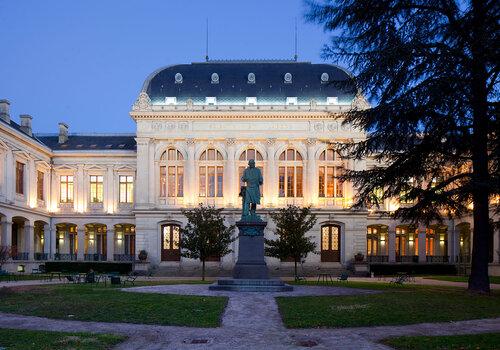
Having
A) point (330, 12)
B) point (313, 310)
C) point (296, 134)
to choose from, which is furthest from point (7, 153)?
point (313, 310)

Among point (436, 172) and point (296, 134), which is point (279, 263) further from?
Answer: point (436, 172)

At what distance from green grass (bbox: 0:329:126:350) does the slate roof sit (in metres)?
43.2

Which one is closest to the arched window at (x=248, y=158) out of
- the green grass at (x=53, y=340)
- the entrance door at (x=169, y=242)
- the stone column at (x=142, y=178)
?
the entrance door at (x=169, y=242)

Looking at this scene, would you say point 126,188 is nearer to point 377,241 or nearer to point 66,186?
point 66,186

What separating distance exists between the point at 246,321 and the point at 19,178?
40462mm

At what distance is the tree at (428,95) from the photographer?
21875mm

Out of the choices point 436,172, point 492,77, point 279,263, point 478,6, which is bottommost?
point 279,263

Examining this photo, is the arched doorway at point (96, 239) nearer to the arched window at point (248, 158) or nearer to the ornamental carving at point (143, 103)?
the ornamental carving at point (143, 103)

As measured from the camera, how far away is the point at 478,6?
2323 cm

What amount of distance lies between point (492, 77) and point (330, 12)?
273 inches

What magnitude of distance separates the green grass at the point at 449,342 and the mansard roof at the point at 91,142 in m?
49.6

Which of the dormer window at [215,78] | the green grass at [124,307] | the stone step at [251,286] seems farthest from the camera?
the dormer window at [215,78]

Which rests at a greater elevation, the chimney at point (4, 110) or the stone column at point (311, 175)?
the chimney at point (4, 110)

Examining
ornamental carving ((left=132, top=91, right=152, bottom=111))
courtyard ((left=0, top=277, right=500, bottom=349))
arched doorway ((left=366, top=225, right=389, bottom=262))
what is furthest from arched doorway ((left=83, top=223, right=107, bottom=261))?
courtyard ((left=0, top=277, right=500, bottom=349))
